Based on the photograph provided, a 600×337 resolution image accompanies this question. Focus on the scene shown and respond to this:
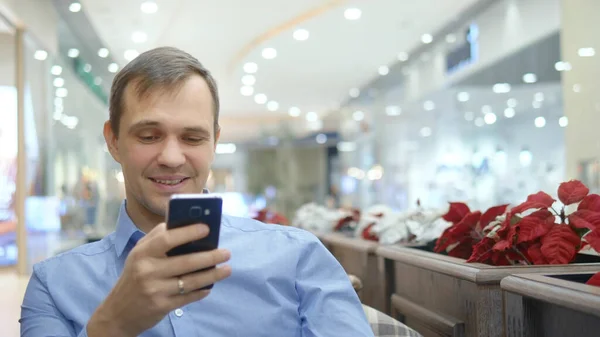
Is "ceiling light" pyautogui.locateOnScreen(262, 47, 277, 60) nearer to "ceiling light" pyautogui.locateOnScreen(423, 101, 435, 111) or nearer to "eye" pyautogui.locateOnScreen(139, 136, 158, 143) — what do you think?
"ceiling light" pyautogui.locateOnScreen(423, 101, 435, 111)

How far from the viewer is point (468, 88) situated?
8.95m

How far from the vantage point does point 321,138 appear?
27.8m

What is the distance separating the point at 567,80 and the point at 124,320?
535cm

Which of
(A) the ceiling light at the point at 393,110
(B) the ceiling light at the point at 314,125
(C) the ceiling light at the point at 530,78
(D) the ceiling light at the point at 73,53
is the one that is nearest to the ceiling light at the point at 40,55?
(D) the ceiling light at the point at 73,53

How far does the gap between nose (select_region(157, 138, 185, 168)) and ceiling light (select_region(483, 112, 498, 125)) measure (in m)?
7.27

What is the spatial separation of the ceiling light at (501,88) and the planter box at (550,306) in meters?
6.54

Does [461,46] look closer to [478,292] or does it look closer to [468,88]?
[468,88]

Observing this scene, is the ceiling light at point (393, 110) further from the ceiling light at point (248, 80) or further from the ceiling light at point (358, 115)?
the ceiling light at point (248, 80)

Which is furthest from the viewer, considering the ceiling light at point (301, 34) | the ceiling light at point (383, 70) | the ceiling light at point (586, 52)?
the ceiling light at point (383, 70)

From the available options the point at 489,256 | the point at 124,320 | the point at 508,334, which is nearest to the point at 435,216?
the point at 489,256

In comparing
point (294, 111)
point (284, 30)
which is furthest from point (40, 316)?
point (294, 111)

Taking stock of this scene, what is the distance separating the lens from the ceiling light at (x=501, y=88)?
308 inches

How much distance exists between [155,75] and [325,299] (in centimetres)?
50

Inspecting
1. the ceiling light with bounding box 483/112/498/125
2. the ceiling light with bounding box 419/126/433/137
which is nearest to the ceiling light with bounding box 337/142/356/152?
the ceiling light with bounding box 419/126/433/137
